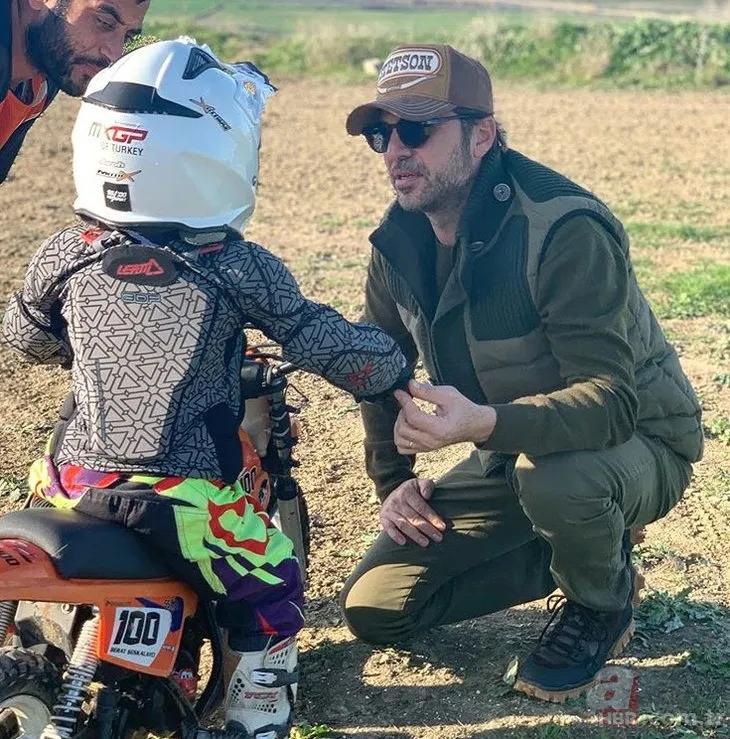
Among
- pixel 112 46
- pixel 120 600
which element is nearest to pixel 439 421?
pixel 120 600

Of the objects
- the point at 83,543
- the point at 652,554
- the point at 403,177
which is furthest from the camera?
the point at 652,554

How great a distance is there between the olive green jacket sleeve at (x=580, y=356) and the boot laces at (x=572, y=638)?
571 mm

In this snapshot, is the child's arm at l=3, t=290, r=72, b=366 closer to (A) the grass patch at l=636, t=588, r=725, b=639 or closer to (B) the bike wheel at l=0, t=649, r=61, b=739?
(B) the bike wheel at l=0, t=649, r=61, b=739

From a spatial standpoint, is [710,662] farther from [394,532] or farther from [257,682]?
[257,682]

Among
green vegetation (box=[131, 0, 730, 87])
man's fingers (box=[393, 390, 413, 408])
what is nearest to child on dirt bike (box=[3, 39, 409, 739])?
man's fingers (box=[393, 390, 413, 408])

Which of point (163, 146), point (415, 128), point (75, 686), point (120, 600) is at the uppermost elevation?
point (163, 146)

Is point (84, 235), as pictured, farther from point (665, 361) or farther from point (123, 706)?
point (665, 361)

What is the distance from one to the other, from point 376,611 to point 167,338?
1411 millimetres

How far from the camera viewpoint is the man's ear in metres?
3.80

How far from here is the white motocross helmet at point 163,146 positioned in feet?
9.75

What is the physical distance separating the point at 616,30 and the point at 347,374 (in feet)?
67.6

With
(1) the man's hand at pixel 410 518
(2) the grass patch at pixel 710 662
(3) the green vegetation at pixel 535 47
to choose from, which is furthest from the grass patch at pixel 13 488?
(3) the green vegetation at pixel 535 47

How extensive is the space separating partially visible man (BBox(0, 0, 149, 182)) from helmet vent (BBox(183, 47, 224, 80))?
1.43 m

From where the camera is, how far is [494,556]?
409 cm
